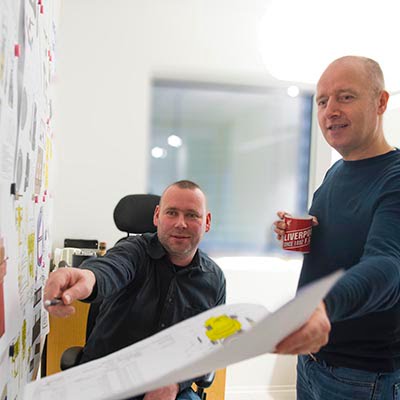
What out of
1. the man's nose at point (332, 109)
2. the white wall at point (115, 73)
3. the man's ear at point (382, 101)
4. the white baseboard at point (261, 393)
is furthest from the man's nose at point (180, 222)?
the white baseboard at point (261, 393)

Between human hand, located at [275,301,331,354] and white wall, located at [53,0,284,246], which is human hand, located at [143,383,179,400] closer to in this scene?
human hand, located at [275,301,331,354]

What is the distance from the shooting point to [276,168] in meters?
3.17

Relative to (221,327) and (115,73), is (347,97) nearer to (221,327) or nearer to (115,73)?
(221,327)

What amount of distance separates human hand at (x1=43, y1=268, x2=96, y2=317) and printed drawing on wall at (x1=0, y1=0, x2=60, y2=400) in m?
0.11

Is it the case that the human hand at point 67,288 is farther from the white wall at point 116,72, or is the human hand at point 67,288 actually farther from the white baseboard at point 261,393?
the white baseboard at point 261,393

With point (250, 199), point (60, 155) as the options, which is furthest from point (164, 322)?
point (250, 199)

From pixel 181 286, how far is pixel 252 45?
78.7 inches

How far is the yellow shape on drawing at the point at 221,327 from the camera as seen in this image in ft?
2.15

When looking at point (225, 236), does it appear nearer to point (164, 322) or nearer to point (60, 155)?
point (60, 155)

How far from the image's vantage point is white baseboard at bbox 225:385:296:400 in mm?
2820

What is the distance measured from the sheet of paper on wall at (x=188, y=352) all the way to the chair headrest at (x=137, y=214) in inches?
42.8

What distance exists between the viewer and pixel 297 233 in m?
1.13

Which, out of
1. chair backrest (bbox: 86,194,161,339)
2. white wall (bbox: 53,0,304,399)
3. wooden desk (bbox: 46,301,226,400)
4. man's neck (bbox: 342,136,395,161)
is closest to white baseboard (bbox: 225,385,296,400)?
white wall (bbox: 53,0,304,399)

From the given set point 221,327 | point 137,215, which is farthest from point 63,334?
point 221,327
